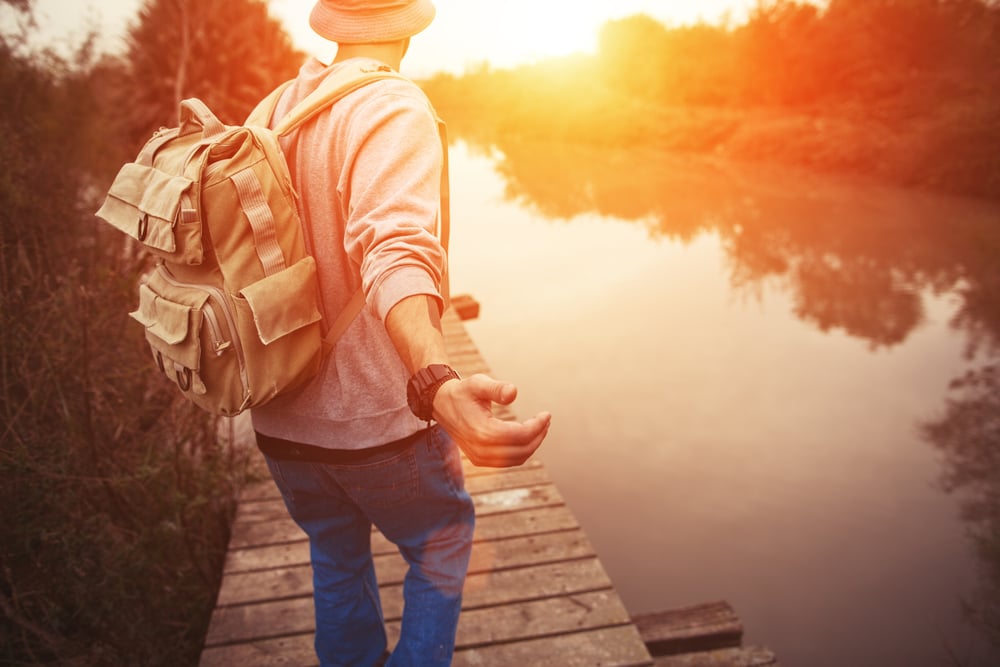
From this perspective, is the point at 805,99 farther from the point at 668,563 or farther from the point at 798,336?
the point at 668,563

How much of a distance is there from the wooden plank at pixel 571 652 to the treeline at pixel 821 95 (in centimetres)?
1428

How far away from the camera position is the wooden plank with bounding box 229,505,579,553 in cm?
248

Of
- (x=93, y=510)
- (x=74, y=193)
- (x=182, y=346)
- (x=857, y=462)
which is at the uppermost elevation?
(x=182, y=346)

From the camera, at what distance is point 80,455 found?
2.13 metres

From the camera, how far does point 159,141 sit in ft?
3.68

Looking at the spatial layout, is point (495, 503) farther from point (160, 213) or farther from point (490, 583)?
point (160, 213)

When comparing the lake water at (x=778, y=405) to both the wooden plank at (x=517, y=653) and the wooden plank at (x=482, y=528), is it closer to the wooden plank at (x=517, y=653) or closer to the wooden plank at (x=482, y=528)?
→ the wooden plank at (x=482, y=528)

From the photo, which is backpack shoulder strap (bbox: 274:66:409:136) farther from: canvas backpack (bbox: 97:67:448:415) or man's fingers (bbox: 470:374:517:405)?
man's fingers (bbox: 470:374:517:405)

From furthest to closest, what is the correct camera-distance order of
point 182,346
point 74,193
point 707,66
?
point 707,66 → point 74,193 → point 182,346

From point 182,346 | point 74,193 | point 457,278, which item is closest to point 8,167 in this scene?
point 74,193

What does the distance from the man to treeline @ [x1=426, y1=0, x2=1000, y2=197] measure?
15.0m

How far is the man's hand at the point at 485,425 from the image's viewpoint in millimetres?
765

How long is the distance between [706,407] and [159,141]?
15.7ft

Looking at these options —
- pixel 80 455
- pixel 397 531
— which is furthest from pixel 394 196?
pixel 80 455
